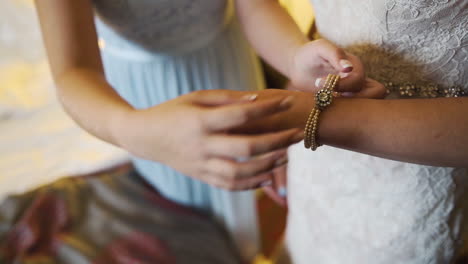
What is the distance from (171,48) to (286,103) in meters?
0.48

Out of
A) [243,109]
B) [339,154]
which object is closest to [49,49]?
[243,109]

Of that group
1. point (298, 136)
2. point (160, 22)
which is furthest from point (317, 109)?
point (160, 22)

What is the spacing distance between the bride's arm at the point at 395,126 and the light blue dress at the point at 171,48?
1.33 feet

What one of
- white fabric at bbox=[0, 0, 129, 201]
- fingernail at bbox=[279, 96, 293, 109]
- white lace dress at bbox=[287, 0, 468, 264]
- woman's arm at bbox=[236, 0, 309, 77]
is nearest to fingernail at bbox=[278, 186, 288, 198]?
white lace dress at bbox=[287, 0, 468, 264]

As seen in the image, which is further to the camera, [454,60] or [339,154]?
[339,154]

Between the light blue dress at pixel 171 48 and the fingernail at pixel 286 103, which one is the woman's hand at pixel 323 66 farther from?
the light blue dress at pixel 171 48

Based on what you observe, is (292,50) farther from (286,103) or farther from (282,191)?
(282,191)

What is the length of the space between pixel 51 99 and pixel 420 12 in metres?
1.33

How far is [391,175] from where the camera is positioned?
52cm

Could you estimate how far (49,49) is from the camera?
555 mm

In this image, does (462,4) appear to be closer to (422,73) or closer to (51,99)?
(422,73)

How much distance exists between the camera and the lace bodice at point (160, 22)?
28.4 inches

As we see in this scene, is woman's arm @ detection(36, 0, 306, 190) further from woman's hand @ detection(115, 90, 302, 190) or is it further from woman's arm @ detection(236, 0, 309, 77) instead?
woman's arm @ detection(236, 0, 309, 77)

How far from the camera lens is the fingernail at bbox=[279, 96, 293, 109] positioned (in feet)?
1.34
